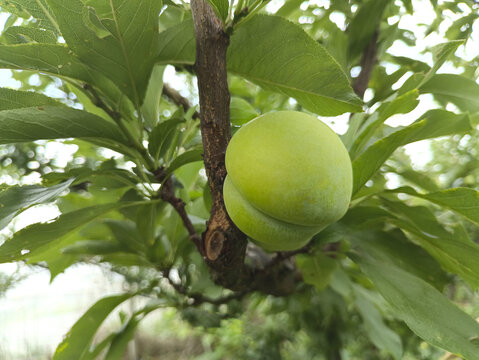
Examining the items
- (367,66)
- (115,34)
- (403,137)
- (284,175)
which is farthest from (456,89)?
(115,34)

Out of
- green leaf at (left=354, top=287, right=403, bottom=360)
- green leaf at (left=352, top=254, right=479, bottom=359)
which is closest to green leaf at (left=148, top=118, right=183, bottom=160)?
green leaf at (left=352, top=254, right=479, bottom=359)

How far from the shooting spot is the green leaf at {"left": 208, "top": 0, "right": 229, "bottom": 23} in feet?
1.47

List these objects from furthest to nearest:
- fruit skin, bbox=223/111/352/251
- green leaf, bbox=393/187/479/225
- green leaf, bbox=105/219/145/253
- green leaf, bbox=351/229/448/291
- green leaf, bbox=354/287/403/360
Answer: green leaf, bbox=354/287/403/360 < green leaf, bbox=105/219/145/253 < green leaf, bbox=351/229/448/291 < green leaf, bbox=393/187/479/225 < fruit skin, bbox=223/111/352/251

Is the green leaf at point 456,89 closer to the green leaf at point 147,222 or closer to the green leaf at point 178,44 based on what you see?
the green leaf at point 178,44

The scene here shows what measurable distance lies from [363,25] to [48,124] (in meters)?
0.64

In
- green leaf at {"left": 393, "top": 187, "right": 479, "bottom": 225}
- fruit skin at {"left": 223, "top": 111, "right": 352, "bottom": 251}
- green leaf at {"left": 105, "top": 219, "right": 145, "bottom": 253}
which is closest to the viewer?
fruit skin at {"left": 223, "top": 111, "right": 352, "bottom": 251}

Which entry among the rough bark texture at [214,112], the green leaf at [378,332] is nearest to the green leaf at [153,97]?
the rough bark texture at [214,112]

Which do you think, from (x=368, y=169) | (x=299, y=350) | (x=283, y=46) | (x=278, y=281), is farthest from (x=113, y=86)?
(x=299, y=350)

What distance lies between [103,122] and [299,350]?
1.53 meters

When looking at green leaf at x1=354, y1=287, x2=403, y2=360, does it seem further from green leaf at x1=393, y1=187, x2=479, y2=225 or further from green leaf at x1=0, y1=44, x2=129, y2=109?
green leaf at x1=0, y1=44, x2=129, y2=109

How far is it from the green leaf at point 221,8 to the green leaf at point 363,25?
0.41 meters

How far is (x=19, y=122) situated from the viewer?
0.49 meters

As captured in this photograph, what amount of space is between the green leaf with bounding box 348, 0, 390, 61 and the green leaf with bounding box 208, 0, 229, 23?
41 centimetres

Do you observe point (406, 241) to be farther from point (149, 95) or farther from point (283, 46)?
point (149, 95)
